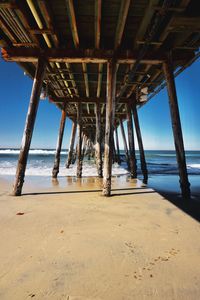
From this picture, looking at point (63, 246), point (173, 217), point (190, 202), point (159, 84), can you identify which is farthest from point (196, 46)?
point (63, 246)

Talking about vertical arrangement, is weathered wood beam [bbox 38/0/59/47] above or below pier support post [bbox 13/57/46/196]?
above

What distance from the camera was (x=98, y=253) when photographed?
2.08m

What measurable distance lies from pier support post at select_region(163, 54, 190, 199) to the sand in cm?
131

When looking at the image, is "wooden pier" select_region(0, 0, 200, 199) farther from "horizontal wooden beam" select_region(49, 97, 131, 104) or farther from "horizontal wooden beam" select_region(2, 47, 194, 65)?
"horizontal wooden beam" select_region(49, 97, 131, 104)

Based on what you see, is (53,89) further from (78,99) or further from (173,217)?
(173,217)

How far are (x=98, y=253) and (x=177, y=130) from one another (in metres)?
3.63

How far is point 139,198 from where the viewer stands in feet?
15.1

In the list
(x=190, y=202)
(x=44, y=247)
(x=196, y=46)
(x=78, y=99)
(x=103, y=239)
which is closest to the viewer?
(x=44, y=247)

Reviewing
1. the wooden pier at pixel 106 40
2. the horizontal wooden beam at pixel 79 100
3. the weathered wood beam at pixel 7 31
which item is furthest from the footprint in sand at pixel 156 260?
the horizontal wooden beam at pixel 79 100

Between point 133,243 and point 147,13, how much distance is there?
3.89 metres

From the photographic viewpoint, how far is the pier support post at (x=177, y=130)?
4.79 metres

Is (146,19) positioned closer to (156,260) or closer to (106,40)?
(106,40)

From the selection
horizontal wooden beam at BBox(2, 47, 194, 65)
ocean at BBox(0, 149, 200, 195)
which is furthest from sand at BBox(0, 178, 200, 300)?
ocean at BBox(0, 149, 200, 195)

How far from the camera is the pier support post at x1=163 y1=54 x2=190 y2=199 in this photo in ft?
15.7
